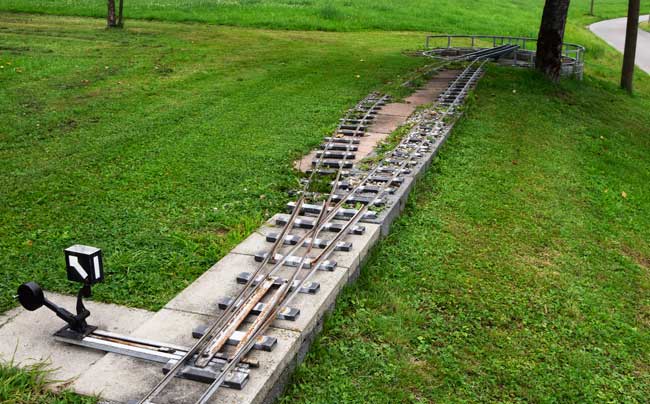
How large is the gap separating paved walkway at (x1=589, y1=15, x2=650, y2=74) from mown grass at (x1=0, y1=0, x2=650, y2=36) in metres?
4.19

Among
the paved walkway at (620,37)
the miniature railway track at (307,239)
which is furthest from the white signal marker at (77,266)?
the paved walkway at (620,37)

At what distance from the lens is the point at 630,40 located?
20016 mm

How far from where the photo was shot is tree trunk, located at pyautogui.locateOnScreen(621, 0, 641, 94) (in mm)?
19666

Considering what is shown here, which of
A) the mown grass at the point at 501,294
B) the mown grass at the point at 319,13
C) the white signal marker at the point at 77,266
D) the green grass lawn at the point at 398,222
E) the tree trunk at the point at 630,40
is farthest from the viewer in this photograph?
the mown grass at the point at 319,13

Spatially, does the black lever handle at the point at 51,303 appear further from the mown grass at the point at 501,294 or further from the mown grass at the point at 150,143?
the mown grass at the point at 501,294

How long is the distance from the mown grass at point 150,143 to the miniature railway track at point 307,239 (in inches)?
18.8

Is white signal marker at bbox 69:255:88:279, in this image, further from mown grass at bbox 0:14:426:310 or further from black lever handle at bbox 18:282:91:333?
mown grass at bbox 0:14:426:310

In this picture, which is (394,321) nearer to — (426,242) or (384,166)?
(426,242)

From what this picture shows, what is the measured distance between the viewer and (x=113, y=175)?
30.6 ft

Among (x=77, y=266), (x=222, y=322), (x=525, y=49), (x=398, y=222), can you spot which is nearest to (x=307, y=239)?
(x=398, y=222)

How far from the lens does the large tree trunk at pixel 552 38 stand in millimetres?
17453

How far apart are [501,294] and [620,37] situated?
38.4 m

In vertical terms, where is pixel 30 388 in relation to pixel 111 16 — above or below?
below

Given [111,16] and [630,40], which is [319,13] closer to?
[111,16]
